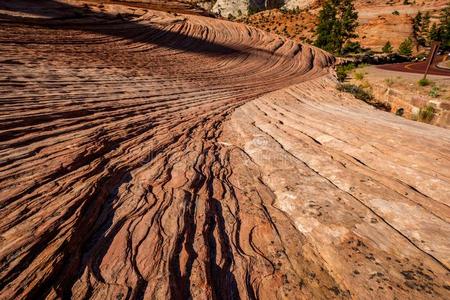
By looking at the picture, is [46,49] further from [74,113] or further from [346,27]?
[346,27]

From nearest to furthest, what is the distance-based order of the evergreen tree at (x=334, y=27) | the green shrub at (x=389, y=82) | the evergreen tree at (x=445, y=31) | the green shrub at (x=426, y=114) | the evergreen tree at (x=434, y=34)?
the green shrub at (x=426, y=114) → the green shrub at (x=389, y=82) → the evergreen tree at (x=334, y=27) → the evergreen tree at (x=445, y=31) → the evergreen tree at (x=434, y=34)

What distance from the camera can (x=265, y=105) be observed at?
899cm

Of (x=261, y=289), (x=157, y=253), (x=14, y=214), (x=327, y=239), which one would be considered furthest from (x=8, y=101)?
(x=327, y=239)

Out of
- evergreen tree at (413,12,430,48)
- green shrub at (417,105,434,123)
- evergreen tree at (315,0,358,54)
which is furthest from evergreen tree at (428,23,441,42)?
green shrub at (417,105,434,123)

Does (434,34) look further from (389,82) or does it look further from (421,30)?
(389,82)

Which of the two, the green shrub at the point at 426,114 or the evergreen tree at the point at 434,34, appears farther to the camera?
the evergreen tree at the point at 434,34

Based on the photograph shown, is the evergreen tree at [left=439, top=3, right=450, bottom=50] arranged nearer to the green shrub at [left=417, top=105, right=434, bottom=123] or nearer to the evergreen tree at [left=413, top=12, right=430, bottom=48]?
the evergreen tree at [left=413, top=12, right=430, bottom=48]

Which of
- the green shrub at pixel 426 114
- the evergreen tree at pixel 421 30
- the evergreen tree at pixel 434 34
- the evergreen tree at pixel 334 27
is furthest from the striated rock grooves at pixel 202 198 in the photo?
the evergreen tree at pixel 434 34

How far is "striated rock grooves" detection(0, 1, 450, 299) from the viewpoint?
246 cm

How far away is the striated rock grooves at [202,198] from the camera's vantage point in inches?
97.0

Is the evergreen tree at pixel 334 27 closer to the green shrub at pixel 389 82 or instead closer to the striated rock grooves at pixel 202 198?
the green shrub at pixel 389 82

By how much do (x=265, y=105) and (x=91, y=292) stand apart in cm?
770

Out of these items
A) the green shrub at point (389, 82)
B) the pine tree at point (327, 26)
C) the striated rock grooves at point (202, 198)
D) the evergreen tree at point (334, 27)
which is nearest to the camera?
the striated rock grooves at point (202, 198)

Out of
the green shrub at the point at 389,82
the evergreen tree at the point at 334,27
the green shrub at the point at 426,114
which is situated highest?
the evergreen tree at the point at 334,27
